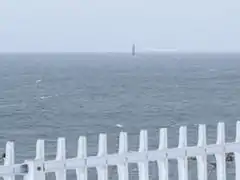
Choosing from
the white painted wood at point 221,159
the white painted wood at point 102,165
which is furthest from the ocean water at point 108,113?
the white painted wood at point 102,165

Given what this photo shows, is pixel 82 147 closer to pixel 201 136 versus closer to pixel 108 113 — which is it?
pixel 201 136

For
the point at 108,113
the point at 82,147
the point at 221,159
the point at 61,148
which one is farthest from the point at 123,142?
the point at 108,113

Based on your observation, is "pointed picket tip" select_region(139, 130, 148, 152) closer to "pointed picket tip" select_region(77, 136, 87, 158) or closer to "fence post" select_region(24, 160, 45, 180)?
"pointed picket tip" select_region(77, 136, 87, 158)

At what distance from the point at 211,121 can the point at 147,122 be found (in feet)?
14.3

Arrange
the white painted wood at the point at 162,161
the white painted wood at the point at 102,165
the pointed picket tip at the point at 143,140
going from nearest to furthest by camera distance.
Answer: the white painted wood at the point at 102,165 < the pointed picket tip at the point at 143,140 < the white painted wood at the point at 162,161

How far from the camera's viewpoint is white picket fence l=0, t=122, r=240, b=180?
6184mm

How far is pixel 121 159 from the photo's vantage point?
21.7 feet

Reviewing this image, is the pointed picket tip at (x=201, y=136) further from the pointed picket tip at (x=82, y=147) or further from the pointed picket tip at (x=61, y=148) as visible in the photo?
the pointed picket tip at (x=61, y=148)

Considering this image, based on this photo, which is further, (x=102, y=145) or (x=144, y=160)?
(x=144, y=160)

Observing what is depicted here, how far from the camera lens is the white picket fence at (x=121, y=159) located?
20.3 feet

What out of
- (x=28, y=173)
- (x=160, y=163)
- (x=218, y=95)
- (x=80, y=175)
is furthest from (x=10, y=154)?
(x=218, y=95)

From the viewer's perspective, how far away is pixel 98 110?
6275 centimetres

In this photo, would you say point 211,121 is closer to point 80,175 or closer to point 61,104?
point 61,104

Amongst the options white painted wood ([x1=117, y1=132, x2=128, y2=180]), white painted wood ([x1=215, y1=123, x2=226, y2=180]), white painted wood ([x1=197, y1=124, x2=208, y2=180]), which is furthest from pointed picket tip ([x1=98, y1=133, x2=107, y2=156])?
white painted wood ([x1=215, y1=123, x2=226, y2=180])
